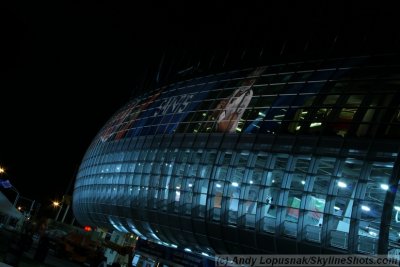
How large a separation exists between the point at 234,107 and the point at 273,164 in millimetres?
8114

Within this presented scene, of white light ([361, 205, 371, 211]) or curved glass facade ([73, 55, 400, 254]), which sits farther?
curved glass facade ([73, 55, 400, 254])

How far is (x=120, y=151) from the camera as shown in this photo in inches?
1865

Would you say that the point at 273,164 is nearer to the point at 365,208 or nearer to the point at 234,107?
the point at 365,208

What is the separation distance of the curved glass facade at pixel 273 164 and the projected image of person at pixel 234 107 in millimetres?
118

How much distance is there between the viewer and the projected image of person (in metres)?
35.1

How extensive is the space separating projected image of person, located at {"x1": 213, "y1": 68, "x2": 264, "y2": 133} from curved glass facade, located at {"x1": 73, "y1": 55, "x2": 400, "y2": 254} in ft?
0.39

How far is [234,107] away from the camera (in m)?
36.4

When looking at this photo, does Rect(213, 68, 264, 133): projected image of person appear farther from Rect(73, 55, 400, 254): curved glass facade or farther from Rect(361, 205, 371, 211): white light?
Rect(361, 205, 371, 211): white light

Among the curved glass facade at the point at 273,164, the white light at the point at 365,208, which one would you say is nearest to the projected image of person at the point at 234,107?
the curved glass facade at the point at 273,164

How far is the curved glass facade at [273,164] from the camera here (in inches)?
1018

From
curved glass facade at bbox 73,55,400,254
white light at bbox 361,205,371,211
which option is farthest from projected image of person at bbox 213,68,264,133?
white light at bbox 361,205,371,211

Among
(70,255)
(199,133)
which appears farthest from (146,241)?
(199,133)

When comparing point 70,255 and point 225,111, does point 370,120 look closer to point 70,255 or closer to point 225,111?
point 225,111

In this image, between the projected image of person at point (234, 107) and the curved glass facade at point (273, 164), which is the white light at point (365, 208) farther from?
the projected image of person at point (234, 107)
